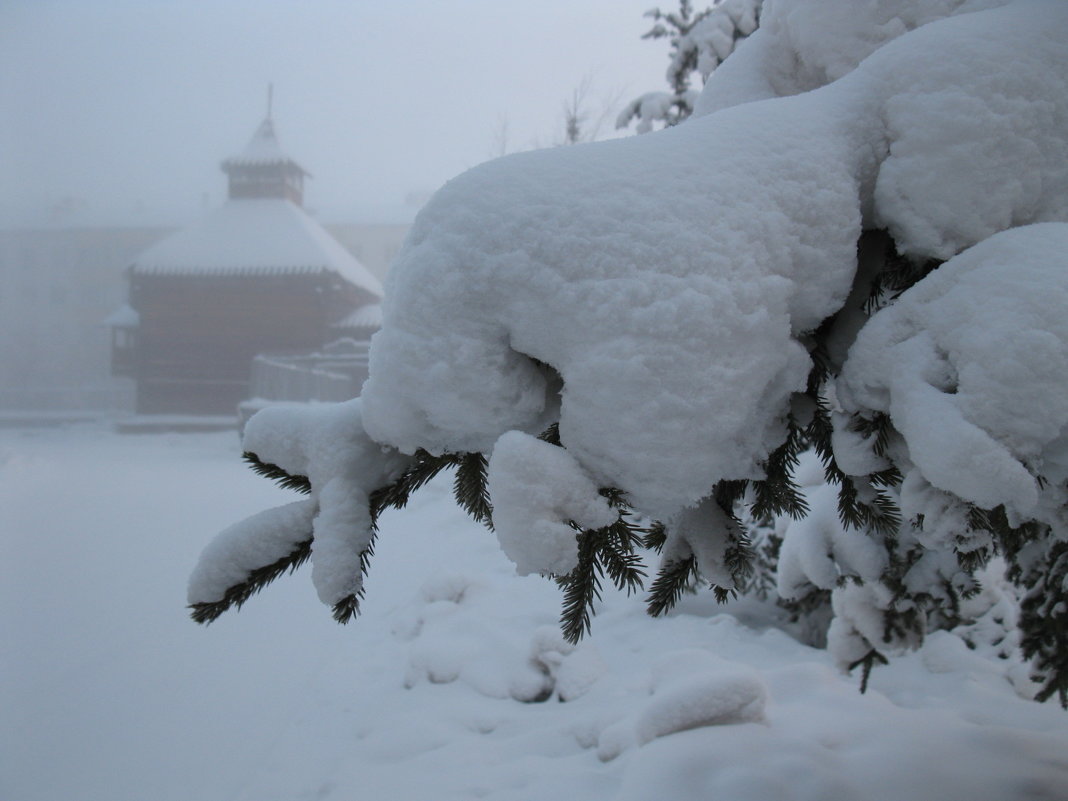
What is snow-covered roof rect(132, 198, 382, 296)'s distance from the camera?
65.1 ft

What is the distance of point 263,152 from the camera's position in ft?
79.9

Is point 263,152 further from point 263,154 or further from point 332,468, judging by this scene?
point 332,468

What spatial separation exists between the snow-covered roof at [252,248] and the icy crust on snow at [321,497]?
19.5 m

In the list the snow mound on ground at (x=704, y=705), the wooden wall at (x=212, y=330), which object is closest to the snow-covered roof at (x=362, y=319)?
the wooden wall at (x=212, y=330)

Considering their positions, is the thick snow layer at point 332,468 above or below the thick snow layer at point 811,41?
below

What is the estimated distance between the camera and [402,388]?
112 centimetres

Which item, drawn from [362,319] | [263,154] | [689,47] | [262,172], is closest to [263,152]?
[263,154]

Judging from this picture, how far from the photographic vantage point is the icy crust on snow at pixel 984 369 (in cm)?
98

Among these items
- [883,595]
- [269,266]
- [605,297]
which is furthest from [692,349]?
[269,266]

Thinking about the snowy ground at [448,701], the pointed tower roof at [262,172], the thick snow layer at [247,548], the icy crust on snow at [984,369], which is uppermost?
the pointed tower roof at [262,172]

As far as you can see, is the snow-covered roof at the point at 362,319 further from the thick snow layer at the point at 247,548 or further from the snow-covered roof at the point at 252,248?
the thick snow layer at the point at 247,548

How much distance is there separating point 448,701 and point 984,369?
374cm

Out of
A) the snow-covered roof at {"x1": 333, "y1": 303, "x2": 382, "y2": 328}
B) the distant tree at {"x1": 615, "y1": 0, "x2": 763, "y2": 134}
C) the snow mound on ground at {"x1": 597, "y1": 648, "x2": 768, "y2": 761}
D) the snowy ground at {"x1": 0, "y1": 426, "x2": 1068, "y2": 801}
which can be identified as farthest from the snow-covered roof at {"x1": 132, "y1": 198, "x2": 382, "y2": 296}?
the snow mound on ground at {"x1": 597, "y1": 648, "x2": 768, "y2": 761}

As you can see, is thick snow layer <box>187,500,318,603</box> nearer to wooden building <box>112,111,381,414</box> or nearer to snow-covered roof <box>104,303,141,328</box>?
wooden building <box>112,111,381,414</box>
